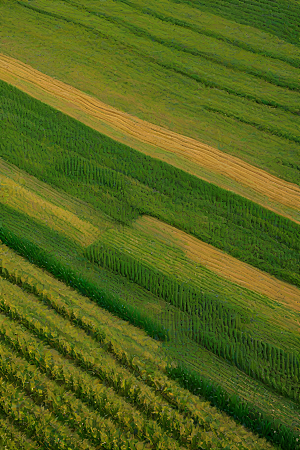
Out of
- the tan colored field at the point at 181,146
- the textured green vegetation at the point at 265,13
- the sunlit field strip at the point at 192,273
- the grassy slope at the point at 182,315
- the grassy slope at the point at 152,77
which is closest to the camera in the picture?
the grassy slope at the point at 182,315

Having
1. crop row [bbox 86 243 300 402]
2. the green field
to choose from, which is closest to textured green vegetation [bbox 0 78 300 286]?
the green field

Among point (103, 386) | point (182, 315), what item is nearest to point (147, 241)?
point (182, 315)

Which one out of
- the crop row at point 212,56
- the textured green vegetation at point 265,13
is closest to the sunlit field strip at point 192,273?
the crop row at point 212,56

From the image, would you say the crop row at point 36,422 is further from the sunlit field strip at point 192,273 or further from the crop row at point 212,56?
the crop row at point 212,56

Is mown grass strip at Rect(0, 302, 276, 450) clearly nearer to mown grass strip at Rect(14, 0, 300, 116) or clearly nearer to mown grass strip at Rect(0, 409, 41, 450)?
mown grass strip at Rect(0, 409, 41, 450)

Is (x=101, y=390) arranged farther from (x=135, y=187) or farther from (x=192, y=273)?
(x=135, y=187)

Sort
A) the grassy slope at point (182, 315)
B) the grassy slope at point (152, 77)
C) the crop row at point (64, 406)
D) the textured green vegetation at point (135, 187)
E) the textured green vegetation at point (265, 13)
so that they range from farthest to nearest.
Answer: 1. the textured green vegetation at point (265, 13)
2. the grassy slope at point (152, 77)
3. the textured green vegetation at point (135, 187)
4. the grassy slope at point (182, 315)
5. the crop row at point (64, 406)

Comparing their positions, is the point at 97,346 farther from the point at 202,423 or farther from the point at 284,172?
the point at 284,172
